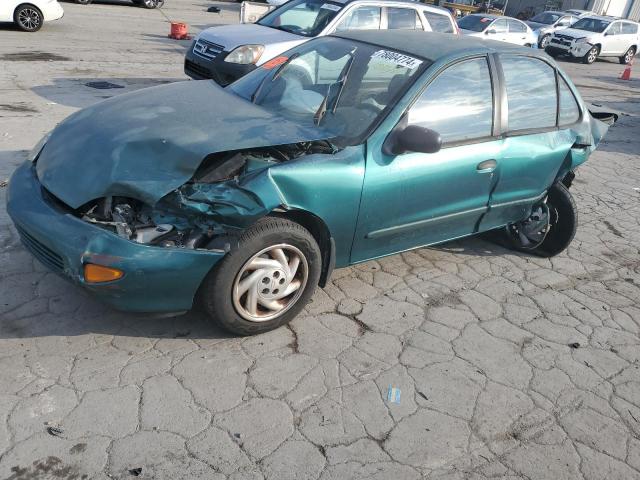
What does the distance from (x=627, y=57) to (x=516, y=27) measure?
8755 millimetres

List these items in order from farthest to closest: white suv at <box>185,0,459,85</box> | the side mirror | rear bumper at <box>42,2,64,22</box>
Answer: rear bumper at <box>42,2,64,22</box> → white suv at <box>185,0,459,85</box> → the side mirror

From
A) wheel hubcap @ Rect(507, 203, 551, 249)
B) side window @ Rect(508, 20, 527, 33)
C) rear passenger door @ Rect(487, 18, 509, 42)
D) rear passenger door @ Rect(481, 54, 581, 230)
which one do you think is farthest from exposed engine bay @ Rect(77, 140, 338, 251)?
side window @ Rect(508, 20, 527, 33)

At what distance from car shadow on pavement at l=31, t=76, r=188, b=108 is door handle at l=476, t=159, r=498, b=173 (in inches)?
220

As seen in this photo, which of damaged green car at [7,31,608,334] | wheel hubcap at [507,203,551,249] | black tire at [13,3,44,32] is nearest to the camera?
damaged green car at [7,31,608,334]

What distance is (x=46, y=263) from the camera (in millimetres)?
3096


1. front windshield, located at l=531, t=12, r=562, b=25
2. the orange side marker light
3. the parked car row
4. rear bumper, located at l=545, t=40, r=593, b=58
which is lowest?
rear bumper, located at l=545, t=40, r=593, b=58

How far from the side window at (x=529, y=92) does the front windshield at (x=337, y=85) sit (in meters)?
0.82

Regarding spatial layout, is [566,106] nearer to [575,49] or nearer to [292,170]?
[292,170]

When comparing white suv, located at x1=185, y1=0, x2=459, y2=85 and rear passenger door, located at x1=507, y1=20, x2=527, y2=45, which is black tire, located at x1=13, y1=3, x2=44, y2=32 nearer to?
white suv, located at x1=185, y1=0, x2=459, y2=85

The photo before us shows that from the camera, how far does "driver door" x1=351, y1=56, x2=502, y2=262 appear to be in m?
3.61

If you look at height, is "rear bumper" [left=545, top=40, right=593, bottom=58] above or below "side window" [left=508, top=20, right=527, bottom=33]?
below

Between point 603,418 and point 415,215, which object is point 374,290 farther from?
point 603,418

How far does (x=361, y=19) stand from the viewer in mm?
8586

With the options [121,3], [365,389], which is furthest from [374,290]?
[121,3]
